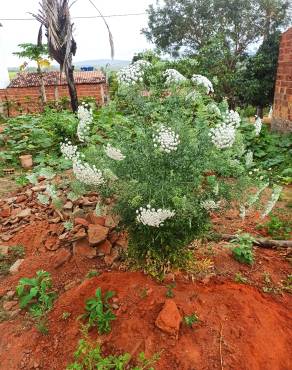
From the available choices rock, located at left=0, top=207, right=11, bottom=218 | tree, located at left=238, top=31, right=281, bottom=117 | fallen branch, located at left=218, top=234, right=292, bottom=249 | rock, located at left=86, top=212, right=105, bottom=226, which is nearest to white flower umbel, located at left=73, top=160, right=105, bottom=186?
rock, located at left=86, top=212, right=105, bottom=226

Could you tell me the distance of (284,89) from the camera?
7.32 m

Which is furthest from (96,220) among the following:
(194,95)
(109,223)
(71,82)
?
(71,82)

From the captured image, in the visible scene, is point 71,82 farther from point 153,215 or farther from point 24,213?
point 153,215

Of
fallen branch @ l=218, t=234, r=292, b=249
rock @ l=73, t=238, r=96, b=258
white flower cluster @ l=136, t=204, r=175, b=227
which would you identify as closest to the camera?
white flower cluster @ l=136, t=204, r=175, b=227

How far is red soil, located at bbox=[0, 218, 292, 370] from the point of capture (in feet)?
7.40

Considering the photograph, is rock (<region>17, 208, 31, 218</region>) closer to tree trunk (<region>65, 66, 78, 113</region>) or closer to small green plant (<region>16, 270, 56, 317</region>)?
small green plant (<region>16, 270, 56, 317</region>)

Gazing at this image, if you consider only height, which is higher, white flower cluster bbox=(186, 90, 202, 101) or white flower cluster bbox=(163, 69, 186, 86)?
white flower cluster bbox=(163, 69, 186, 86)

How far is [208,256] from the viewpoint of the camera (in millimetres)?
3125

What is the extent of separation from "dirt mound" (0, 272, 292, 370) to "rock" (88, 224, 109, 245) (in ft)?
1.66

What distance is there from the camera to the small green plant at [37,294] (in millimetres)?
2762

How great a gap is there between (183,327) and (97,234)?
4.04 ft

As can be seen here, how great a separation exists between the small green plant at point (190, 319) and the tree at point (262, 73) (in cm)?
1080

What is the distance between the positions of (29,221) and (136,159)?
2.32m

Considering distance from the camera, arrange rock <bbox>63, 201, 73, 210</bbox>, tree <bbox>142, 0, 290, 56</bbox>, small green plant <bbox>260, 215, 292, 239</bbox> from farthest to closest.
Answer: tree <bbox>142, 0, 290, 56</bbox> < rock <bbox>63, 201, 73, 210</bbox> < small green plant <bbox>260, 215, 292, 239</bbox>
